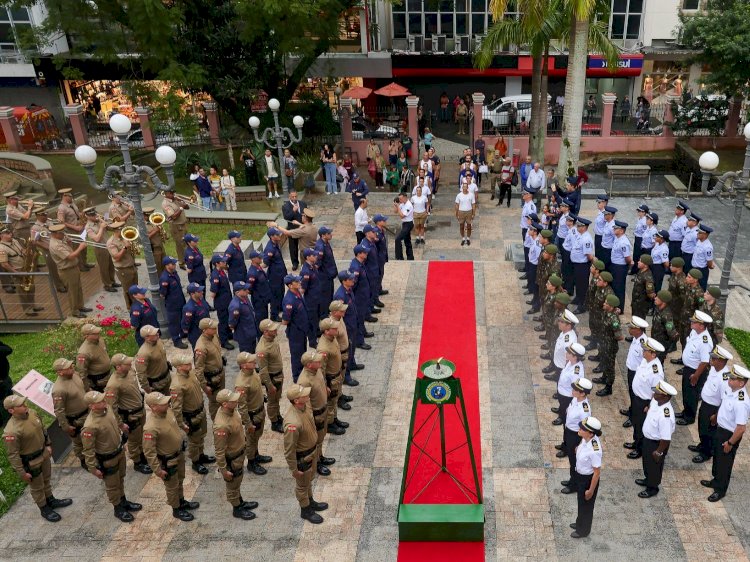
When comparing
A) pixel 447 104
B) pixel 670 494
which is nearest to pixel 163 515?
pixel 670 494

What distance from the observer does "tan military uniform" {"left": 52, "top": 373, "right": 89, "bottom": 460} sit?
816 centimetres

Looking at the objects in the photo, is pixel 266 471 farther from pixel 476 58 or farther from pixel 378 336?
pixel 476 58

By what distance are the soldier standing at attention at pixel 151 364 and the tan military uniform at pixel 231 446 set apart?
2.15 m

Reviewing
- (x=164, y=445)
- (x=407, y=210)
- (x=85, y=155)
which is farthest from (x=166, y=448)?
(x=407, y=210)

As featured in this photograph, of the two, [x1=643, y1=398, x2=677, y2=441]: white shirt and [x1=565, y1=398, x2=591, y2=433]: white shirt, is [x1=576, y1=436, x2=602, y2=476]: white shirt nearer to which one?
[x1=565, y1=398, x2=591, y2=433]: white shirt

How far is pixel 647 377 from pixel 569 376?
3.05 feet

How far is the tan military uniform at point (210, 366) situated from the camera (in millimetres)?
9047

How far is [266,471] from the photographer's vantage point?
8609mm

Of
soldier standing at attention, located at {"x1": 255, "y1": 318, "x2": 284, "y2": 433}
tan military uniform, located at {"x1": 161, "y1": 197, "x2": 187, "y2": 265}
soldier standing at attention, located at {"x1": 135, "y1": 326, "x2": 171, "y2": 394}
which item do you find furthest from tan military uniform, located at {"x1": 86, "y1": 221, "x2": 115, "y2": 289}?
soldier standing at attention, located at {"x1": 255, "y1": 318, "x2": 284, "y2": 433}

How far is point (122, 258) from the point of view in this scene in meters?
12.2

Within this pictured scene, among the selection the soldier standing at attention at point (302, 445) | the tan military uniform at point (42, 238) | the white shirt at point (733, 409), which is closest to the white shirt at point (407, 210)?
the tan military uniform at point (42, 238)

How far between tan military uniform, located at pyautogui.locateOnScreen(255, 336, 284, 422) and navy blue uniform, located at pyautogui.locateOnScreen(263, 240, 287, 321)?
3068mm

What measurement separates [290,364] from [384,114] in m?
16.5

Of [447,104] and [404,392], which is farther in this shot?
[447,104]
